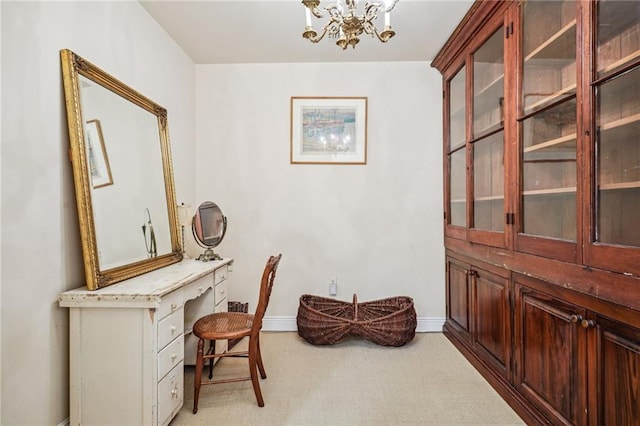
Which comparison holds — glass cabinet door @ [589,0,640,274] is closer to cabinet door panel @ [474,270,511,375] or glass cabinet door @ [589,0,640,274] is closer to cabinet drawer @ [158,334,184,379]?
cabinet door panel @ [474,270,511,375]

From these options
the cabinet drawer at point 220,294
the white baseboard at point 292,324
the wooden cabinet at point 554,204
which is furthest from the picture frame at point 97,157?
the wooden cabinet at point 554,204

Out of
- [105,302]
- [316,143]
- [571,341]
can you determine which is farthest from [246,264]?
[571,341]

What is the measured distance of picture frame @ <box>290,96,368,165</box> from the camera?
3.32 metres

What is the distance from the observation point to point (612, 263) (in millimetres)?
1324

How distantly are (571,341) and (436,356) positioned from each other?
1.34 meters

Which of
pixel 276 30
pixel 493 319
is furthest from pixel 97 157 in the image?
pixel 493 319

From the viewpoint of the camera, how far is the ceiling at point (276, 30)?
239 cm

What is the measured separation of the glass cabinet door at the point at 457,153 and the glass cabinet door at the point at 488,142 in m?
0.21

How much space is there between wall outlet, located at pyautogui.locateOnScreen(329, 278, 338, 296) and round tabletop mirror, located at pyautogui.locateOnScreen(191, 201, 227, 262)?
114 cm

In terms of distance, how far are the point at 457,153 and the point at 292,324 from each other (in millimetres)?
2199

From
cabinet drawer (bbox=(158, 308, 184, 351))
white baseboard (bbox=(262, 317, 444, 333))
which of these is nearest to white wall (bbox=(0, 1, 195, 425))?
cabinet drawer (bbox=(158, 308, 184, 351))

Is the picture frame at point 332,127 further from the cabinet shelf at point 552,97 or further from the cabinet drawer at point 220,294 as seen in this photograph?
the cabinet shelf at point 552,97

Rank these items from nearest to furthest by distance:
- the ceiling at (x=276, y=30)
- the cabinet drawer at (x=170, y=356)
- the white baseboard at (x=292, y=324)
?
the cabinet drawer at (x=170, y=356) < the ceiling at (x=276, y=30) < the white baseboard at (x=292, y=324)

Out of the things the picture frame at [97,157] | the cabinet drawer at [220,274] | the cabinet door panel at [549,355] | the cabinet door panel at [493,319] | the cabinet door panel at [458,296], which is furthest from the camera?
the cabinet door panel at [458,296]
